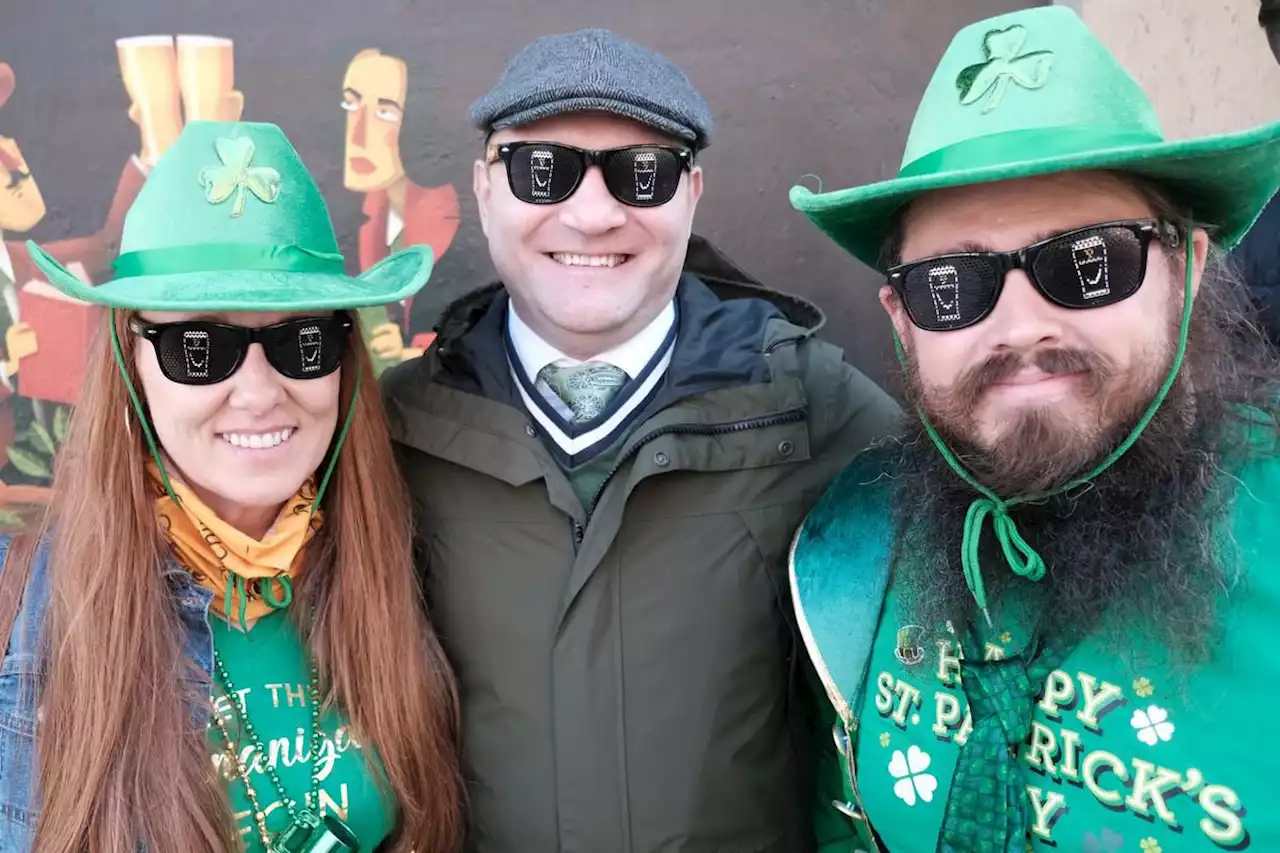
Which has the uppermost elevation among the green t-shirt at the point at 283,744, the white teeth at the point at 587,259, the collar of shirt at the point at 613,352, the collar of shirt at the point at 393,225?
the collar of shirt at the point at 393,225

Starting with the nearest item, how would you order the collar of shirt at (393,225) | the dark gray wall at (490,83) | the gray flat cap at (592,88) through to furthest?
the gray flat cap at (592,88)
the dark gray wall at (490,83)
the collar of shirt at (393,225)

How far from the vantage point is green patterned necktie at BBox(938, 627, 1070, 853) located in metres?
1.64

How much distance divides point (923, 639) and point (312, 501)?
139 cm

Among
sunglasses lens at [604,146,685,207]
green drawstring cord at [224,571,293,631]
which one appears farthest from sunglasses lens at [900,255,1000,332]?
green drawstring cord at [224,571,293,631]

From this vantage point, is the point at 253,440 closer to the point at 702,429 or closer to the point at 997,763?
the point at 702,429

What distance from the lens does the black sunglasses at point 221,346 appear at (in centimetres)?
183

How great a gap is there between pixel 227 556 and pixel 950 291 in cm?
157

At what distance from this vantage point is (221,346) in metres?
1.85

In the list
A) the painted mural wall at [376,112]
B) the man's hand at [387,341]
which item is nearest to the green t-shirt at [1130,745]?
the painted mural wall at [376,112]

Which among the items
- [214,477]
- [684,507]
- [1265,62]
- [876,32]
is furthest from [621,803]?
[1265,62]

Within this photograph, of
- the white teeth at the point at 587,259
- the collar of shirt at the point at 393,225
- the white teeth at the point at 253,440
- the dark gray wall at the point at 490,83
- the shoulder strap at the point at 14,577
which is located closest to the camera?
the shoulder strap at the point at 14,577

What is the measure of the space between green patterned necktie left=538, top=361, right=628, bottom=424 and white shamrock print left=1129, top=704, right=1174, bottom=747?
139cm

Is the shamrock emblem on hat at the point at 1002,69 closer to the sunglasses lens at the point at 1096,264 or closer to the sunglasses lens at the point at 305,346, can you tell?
the sunglasses lens at the point at 1096,264

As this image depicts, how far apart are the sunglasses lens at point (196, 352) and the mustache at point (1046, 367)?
1.46 meters
